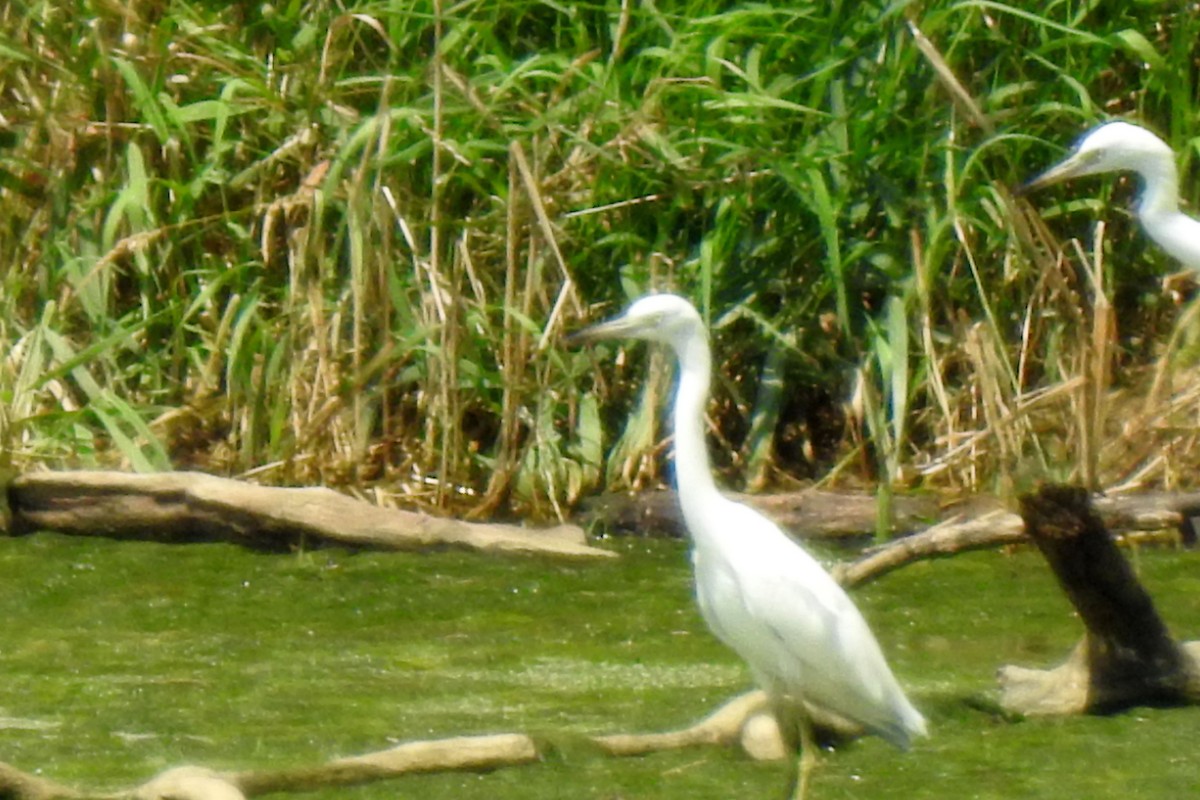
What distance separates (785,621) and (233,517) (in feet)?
6.16

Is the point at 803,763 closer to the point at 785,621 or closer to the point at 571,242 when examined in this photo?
the point at 785,621

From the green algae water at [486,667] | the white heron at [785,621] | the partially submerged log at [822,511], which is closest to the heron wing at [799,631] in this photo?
the white heron at [785,621]

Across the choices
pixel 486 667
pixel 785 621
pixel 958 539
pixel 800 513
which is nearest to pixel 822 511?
pixel 800 513

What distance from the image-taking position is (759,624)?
2682 millimetres

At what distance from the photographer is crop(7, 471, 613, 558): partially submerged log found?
164 inches

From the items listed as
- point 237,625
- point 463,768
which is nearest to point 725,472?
point 237,625

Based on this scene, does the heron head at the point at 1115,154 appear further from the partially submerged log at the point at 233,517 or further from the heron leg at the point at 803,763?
the heron leg at the point at 803,763

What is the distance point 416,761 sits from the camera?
2.59 metres

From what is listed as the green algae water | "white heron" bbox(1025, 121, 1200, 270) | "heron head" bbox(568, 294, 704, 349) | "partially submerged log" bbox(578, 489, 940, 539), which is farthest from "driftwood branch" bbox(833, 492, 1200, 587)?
"partially submerged log" bbox(578, 489, 940, 539)

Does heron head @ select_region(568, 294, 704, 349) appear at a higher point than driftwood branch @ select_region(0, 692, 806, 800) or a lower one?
higher

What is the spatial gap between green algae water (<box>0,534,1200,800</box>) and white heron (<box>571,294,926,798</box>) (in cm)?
8

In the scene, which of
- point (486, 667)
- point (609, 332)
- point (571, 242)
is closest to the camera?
point (609, 332)

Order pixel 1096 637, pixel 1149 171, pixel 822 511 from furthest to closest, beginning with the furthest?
pixel 822 511
pixel 1149 171
pixel 1096 637

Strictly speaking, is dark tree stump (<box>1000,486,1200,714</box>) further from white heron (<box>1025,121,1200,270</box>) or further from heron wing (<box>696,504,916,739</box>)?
white heron (<box>1025,121,1200,270</box>)
